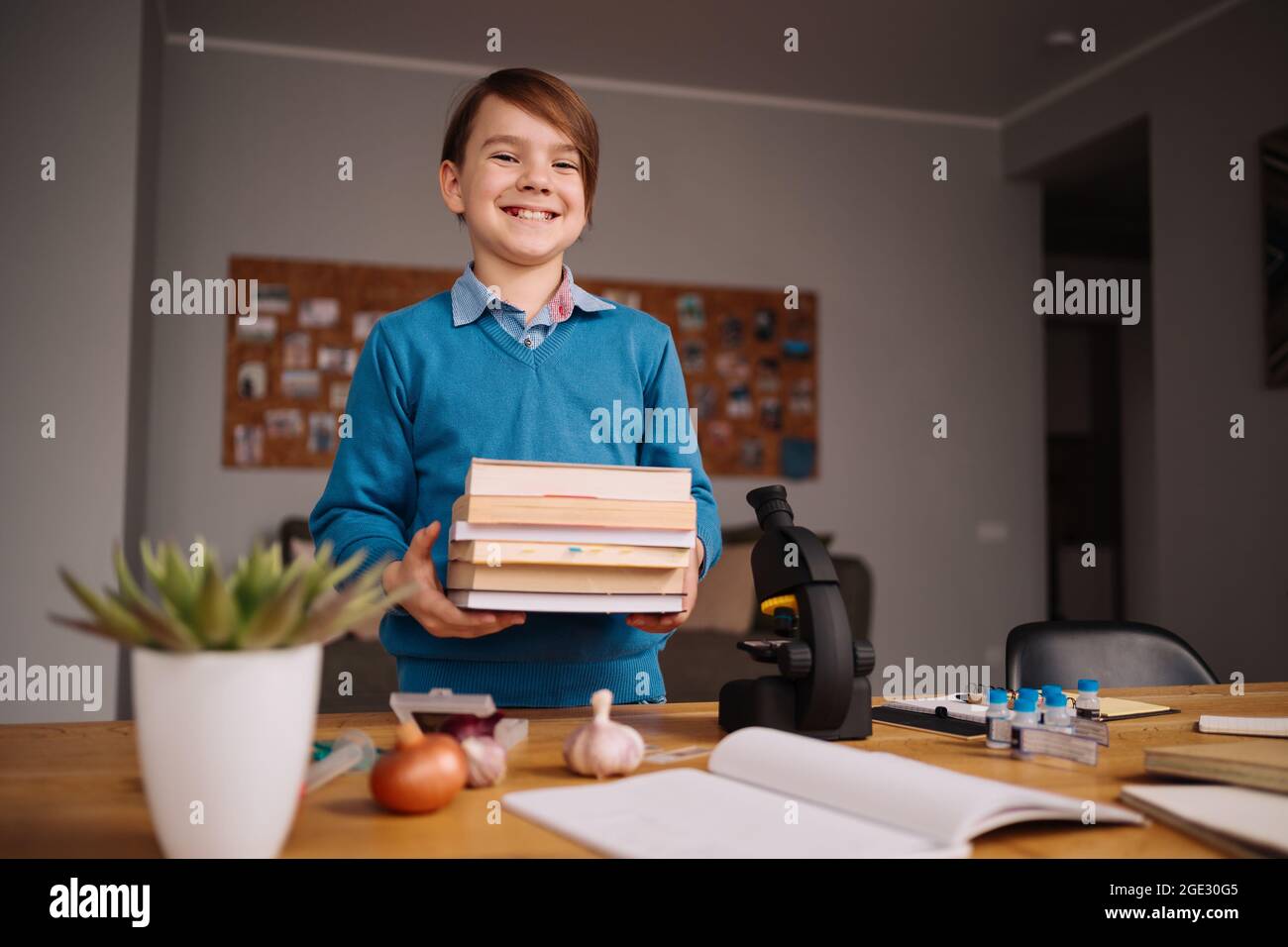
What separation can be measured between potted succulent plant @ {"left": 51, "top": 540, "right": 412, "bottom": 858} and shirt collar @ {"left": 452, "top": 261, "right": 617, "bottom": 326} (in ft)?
2.45

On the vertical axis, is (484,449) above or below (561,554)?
above

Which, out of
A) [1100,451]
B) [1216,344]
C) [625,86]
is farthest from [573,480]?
[1100,451]

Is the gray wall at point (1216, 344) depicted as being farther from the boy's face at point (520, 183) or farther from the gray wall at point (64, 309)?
the gray wall at point (64, 309)

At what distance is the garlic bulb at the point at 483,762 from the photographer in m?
0.80

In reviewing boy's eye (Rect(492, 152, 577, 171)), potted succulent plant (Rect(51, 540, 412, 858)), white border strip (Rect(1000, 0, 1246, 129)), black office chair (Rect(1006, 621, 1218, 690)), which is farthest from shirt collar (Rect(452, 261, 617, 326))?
white border strip (Rect(1000, 0, 1246, 129))

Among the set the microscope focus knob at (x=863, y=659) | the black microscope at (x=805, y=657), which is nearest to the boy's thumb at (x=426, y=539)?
the black microscope at (x=805, y=657)

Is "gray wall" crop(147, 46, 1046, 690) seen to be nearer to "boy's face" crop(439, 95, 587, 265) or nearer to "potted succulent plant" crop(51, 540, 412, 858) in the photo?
"boy's face" crop(439, 95, 587, 265)

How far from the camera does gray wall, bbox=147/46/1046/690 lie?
14.1 ft

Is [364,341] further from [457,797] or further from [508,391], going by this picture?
[457,797]

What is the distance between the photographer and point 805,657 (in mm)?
980

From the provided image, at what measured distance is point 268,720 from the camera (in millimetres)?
605

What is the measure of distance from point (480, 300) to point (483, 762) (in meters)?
0.69
